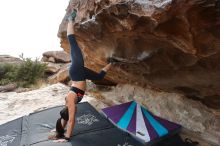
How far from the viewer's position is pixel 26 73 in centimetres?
1378

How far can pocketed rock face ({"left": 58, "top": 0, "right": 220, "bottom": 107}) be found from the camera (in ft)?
9.45

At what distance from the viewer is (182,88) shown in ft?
15.0

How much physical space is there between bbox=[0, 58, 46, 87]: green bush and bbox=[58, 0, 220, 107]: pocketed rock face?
853 centimetres

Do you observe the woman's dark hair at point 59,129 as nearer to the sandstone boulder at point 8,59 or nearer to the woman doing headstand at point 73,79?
the woman doing headstand at point 73,79

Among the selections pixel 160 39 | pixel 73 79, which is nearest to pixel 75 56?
pixel 73 79

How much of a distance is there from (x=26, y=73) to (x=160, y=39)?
1123 cm

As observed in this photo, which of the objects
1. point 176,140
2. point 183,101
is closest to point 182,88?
point 183,101

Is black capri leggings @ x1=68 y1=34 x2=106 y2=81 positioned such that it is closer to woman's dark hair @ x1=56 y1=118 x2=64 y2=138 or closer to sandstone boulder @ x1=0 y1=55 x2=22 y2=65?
woman's dark hair @ x1=56 y1=118 x2=64 y2=138

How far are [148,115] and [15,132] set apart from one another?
247 cm

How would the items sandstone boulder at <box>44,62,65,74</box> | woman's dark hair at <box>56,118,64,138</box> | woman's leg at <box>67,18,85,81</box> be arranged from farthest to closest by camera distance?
sandstone boulder at <box>44,62,65,74</box> → woman's dark hair at <box>56,118,64,138</box> → woman's leg at <box>67,18,85,81</box>

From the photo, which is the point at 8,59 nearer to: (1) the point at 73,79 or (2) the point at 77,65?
(1) the point at 73,79

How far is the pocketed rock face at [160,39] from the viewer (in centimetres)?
288

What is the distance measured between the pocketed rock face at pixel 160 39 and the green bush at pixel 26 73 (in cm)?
853

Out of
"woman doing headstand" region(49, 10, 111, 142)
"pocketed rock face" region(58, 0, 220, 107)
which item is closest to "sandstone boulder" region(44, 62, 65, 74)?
"pocketed rock face" region(58, 0, 220, 107)
